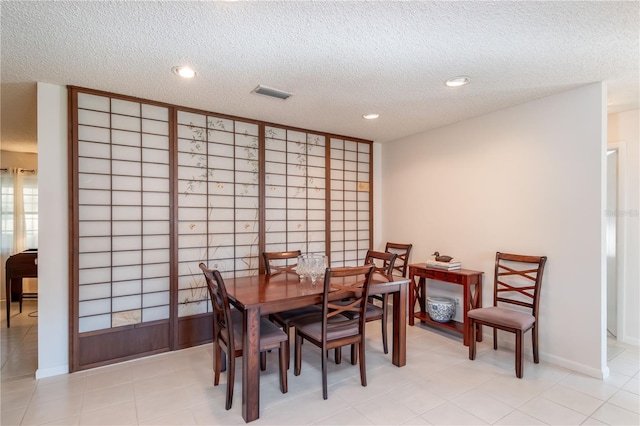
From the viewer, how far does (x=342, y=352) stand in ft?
10.0

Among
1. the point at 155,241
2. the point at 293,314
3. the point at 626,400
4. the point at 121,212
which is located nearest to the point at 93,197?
the point at 121,212

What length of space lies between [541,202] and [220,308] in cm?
295

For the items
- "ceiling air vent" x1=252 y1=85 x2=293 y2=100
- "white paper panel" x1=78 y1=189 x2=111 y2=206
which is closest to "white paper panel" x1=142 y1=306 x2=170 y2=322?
"white paper panel" x1=78 y1=189 x2=111 y2=206

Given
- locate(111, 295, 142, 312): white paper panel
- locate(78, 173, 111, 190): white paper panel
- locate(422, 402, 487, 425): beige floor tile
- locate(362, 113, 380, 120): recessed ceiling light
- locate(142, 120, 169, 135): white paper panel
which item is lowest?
locate(422, 402, 487, 425): beige floor tile

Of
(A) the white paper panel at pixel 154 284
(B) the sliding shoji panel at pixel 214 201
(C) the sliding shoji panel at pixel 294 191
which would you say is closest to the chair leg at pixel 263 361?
(B) the sliding shoji panel at pixel 214 201

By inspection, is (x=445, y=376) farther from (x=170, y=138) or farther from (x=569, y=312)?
(x=170, y=138)

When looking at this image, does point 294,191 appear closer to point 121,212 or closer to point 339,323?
point 121,212

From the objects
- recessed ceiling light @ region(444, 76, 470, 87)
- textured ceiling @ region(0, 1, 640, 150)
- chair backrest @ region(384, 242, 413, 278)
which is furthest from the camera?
chair backrest @ region(384, 242, 413, 278)

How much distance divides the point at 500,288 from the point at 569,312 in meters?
0.59

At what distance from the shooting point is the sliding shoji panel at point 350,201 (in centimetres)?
438

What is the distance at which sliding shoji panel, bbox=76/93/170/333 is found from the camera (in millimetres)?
2771

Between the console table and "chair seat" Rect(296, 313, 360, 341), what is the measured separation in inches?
55.4

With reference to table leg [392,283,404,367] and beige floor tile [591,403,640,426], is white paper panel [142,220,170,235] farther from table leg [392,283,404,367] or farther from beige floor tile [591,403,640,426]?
beige floor tile [591,403,640,426]

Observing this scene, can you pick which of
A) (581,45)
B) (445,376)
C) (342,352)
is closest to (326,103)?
(581,45)
